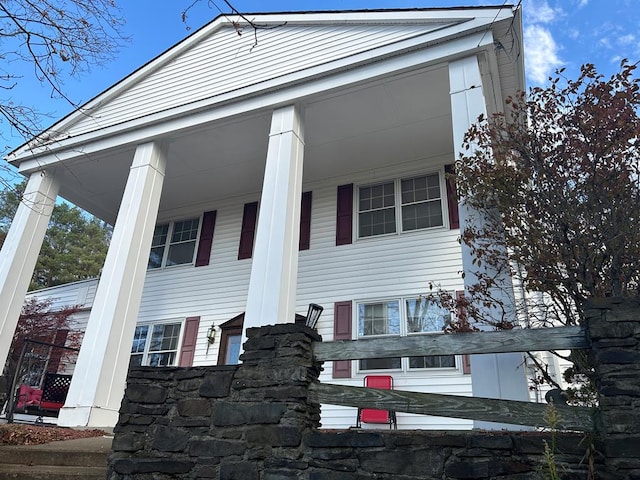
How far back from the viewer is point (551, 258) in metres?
3.95

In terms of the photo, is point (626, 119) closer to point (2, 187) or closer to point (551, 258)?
point (551, 258)

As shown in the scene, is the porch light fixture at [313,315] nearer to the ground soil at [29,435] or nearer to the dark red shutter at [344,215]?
the dark red shutter at [344,215]

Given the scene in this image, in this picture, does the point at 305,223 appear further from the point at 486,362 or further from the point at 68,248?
the point at 68,248

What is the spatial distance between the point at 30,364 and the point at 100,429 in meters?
6.51

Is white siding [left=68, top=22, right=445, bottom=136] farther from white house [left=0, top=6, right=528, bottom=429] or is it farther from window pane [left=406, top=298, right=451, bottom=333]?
window pane [left=406, top=298, right=451, bottom=333]

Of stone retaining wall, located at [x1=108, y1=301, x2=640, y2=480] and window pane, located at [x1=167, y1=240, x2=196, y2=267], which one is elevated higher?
window pane, located at [x1=167, y1=240, x2=196, y2=267]

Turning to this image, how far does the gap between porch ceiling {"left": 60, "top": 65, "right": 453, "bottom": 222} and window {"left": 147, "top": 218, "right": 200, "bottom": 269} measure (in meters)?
0.53

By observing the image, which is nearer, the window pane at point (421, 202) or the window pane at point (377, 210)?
the window pane at point (421, 202)

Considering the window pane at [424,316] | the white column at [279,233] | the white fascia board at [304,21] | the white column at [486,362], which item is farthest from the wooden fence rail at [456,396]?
the window pane at [424,316]

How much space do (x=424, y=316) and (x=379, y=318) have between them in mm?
790

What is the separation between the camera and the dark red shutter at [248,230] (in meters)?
10.0

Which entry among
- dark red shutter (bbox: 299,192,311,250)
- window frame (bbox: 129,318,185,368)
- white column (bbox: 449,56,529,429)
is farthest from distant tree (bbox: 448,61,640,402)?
window frame (bbox: 129,318,185,368)

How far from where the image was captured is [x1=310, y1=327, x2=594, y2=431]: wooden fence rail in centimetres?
286

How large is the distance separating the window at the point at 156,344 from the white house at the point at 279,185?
3 centimetres
